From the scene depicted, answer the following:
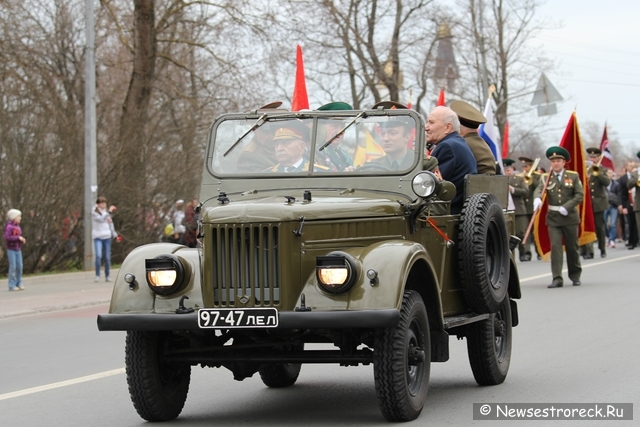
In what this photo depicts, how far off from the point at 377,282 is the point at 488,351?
2048mm

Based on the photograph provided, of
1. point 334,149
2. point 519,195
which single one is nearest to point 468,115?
point 334,149

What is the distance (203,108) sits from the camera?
30781 mm

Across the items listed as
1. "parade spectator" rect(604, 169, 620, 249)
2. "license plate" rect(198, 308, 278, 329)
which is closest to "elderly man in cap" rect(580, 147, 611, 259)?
"parade spectator" rect(604, 169, 620, 249)

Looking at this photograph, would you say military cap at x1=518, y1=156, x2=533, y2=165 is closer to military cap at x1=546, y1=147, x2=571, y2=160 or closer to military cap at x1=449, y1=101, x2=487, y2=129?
military cap at x1=546, y1=147, x2=571, y2=160

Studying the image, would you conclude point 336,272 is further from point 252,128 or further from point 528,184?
point 528,184

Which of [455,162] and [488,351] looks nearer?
[488,351]

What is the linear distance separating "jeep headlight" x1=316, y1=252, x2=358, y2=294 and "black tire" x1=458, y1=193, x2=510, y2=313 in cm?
149

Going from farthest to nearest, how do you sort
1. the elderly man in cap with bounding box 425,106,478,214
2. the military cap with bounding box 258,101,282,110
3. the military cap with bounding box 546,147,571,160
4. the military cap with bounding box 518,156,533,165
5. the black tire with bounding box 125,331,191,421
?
the military cap with bounding box 518,156,533,165
the military cap with bounding box 546,147,571,160
the military cap with bounding box 258,101,282,110
the elderly man in cap with bounding box 425,106,478,214
the black tire with bounding box 125,331,191,421

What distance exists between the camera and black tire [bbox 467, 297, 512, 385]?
26.8 ft

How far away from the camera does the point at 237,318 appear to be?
6.45m

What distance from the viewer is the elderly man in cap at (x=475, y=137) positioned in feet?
30.6

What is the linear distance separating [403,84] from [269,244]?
37.1m

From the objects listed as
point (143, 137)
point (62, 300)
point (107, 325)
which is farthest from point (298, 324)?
point (143, 137)

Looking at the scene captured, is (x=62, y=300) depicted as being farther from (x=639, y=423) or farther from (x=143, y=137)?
(x=639, y=423)
